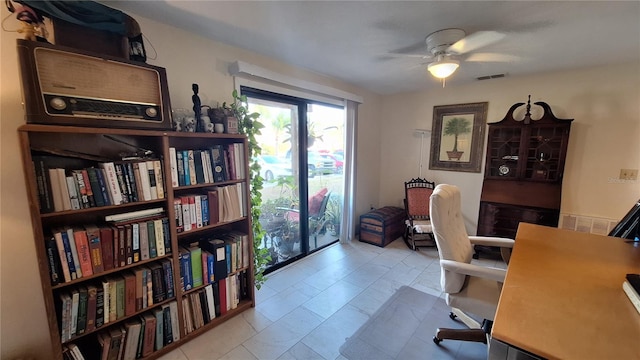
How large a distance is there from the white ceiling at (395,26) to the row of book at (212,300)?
6.19 ft

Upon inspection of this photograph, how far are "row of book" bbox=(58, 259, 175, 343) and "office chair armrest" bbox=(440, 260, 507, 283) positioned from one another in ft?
5.86

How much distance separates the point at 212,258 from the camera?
188cm

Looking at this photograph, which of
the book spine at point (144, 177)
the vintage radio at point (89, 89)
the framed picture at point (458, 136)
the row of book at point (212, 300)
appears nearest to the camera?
the vintage radio at point (89, 89)

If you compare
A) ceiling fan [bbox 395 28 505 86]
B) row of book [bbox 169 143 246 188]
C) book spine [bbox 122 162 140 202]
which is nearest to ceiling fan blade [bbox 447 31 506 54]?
ceiling fan [bbox 395 28 505 86]

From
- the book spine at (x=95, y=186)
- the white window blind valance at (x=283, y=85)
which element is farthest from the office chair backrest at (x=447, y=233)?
the book spine at (x=95, y=186)

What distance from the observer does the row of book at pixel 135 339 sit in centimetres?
144

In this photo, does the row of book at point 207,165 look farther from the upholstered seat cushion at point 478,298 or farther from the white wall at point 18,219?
the upholstered seat cushion at point 478,298

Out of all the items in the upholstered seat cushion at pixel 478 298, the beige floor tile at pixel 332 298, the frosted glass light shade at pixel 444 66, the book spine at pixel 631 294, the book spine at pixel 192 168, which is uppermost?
the frosted glass light shade at pixel 444 66

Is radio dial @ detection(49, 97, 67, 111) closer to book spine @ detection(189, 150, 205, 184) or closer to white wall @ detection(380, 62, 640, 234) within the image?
book spine @ detection(189, 150, 205, 184)

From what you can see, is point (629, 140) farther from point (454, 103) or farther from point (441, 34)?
point (441, 34)

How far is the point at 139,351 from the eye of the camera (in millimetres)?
1580

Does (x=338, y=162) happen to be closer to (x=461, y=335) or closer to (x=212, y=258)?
(x=212, y=258)

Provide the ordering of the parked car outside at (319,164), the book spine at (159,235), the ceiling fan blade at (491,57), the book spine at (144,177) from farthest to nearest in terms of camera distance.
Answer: the parked car outside at (319,164)
the ceiling fan blade at (491,57)
the book spine at (159,235)
the book spine at (144,177)

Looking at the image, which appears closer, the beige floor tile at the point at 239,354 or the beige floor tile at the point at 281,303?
the beige floor tile at the point at 239,354
